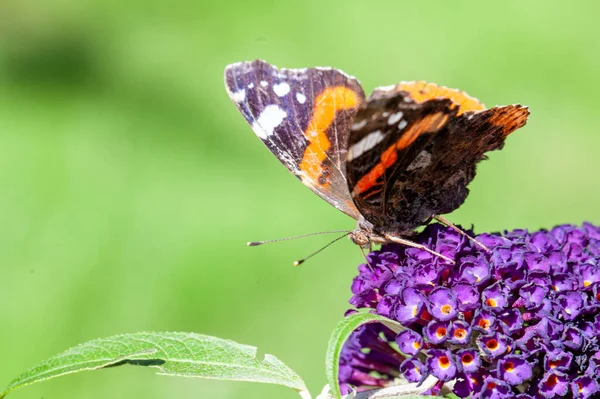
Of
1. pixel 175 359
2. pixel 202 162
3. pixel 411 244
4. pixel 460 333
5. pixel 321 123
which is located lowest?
pixel 175 359

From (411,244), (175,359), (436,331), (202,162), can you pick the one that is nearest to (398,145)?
(411,244)

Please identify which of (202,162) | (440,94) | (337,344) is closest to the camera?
(337,344)

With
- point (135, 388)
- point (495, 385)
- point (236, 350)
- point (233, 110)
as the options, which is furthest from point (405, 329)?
point (233, 110)

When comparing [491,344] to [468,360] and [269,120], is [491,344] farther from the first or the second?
[269,120]

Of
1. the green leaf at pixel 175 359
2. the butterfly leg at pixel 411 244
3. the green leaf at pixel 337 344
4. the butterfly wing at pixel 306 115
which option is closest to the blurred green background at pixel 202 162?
the butterfly wing at pixel 306 115

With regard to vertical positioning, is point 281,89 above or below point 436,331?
above

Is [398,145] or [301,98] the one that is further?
[301,98]

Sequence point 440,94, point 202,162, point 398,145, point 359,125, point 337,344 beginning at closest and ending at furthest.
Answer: point 337,344
point 359,125
point 398,145
point 440,94
point 202,162
